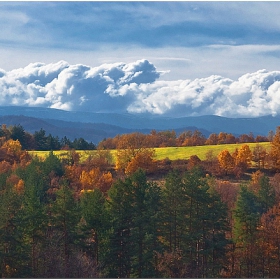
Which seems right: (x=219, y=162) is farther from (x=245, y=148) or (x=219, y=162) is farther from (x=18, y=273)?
(x=18, y=273)

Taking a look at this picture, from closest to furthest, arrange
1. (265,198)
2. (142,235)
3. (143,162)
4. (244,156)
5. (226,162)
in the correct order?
(142,235), (265,198), (226,162), (244,156), (143,162)

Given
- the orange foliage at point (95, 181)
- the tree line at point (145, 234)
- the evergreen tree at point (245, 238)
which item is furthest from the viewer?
the orange foliage at point (95, 181)

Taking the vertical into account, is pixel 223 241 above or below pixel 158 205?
below

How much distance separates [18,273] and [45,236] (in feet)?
19.6

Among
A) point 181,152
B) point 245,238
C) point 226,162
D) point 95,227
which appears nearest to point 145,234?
point 95,227

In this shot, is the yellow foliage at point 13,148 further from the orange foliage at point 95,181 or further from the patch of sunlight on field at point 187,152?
the orange foliage at point 95,181

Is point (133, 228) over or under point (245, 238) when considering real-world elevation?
over

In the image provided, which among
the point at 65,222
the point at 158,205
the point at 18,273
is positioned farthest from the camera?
the point at 158,205

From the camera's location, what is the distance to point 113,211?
1679 inches

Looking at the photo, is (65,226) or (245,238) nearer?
(65,226)

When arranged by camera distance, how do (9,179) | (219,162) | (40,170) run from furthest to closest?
(219,162)
(40,170)
(9,179)

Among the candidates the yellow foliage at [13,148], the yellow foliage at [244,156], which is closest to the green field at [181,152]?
the yellow foliage at [13,148]

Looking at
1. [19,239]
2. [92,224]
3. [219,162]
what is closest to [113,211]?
[92,224]

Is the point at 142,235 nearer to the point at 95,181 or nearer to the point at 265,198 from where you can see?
the point at 265,198
